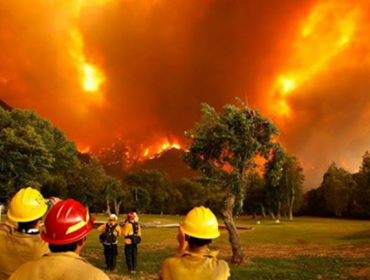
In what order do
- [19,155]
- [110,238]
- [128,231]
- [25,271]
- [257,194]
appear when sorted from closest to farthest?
[25,271], [128,231], [110,238], [19,155], [257,194]

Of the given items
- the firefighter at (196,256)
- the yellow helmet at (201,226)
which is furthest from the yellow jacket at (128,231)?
the yellow helmet at (201,226)

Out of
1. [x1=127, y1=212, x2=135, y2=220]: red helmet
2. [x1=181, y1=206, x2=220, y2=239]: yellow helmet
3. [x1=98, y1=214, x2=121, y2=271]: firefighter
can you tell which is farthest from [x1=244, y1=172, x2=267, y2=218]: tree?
[x1=181, y1=206, x2=220, y2=239]: yellow helmet

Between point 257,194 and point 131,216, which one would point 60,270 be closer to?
point 131,216

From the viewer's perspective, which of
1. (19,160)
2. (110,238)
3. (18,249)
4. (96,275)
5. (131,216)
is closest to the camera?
(96,275)

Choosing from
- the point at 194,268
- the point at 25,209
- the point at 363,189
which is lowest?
the point at 194,268

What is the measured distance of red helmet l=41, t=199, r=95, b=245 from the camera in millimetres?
3599

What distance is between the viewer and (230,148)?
23.6 metres

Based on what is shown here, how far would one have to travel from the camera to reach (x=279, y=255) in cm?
2647

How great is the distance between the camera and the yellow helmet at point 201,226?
16.5ft

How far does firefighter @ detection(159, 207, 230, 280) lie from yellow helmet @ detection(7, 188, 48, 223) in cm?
194

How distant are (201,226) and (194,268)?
0.57 metres

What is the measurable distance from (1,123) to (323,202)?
267 feet

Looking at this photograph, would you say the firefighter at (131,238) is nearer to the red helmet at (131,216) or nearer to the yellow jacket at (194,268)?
the red helmet at (131,216)

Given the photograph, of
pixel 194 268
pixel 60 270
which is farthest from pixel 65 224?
pixel 194 268
